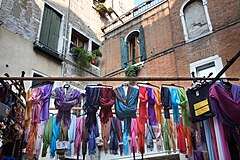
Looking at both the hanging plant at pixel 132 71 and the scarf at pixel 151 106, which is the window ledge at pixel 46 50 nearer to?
the hanging plant at pixel 132 71

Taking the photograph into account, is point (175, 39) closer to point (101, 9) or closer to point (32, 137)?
point (101, 9)

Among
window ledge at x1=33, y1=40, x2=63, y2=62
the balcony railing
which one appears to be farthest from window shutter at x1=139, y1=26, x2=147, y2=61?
window ledge at x1=33, y1=40, x2=63, y2=62

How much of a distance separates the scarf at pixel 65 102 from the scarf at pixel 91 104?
0.46 meters

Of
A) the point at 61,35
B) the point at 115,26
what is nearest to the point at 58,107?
the point at 61,35

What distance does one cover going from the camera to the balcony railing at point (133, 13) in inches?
460

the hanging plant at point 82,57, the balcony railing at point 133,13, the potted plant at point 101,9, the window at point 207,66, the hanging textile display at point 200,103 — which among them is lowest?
the hanging textile display at point 200,103

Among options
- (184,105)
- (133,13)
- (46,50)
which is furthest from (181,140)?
(133,13)

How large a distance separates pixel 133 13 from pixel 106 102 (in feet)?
31.0

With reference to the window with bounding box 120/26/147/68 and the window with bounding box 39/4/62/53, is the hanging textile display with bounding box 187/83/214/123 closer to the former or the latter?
the window with bounding box 120/26/147/68

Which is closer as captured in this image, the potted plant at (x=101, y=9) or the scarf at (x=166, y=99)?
the scarf at (x=166, y=99)

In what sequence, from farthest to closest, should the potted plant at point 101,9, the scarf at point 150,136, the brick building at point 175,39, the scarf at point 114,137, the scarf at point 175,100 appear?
the potted plant at point 101,9 → the brick building at point 175,39 → the scarf at point 150,136 → the scarf at point 114,137 → the scarf at point 175,100

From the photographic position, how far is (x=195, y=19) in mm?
9852

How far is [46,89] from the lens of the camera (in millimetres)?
4457

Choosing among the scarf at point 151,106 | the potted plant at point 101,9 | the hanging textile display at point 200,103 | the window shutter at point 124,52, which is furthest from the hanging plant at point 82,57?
the hanging textile display at point 200,103
